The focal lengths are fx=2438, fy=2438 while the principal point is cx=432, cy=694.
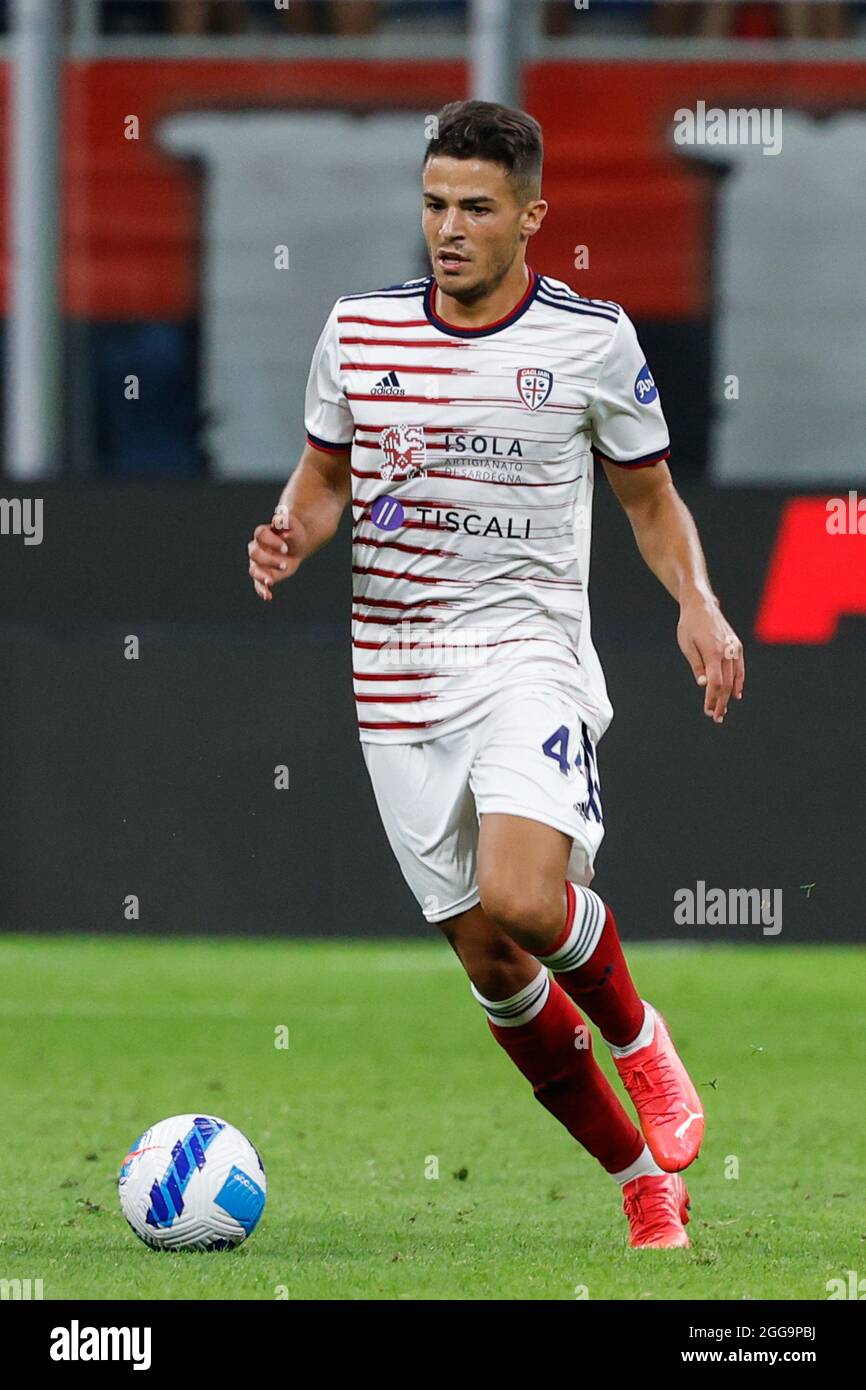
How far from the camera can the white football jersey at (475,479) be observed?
4.59m

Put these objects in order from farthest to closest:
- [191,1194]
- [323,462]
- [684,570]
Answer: [323,462] → [684,570] → [191,1194]

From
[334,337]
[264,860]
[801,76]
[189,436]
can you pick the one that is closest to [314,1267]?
[334,337]

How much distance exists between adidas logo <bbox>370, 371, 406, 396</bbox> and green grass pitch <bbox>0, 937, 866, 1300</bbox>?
1.61 m

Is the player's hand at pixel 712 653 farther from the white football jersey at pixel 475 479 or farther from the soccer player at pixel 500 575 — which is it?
the white football jersey at pixel 475 479

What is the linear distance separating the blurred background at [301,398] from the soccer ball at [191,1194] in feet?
16.7

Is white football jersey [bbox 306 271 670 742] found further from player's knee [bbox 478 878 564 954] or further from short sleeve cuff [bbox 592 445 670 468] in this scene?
player's knee [bbox 478 878 564 954]

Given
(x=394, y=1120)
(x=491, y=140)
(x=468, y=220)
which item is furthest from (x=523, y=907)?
(x=394, y=1120)

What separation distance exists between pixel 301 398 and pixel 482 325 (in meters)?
6.13

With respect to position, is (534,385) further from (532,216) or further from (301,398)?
(301,398)

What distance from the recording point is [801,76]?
10602 millimetres

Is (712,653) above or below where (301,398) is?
above

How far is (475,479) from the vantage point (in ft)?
15.0

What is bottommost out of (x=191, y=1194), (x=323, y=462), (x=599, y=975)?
(x=191, y=1194)

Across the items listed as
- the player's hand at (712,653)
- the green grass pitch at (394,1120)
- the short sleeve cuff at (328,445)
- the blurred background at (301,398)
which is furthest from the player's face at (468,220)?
the blurred background at (301,398)
